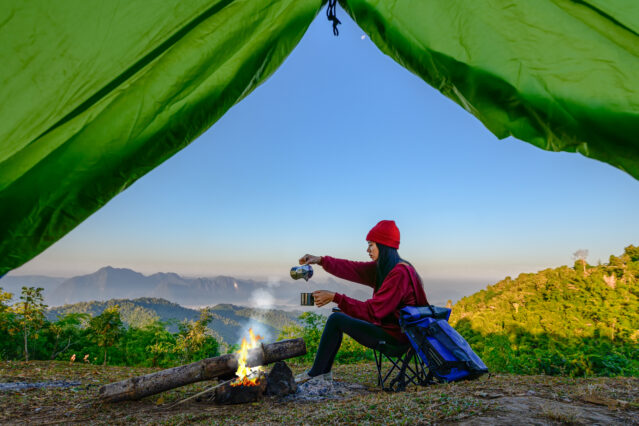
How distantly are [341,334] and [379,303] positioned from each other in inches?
23.9

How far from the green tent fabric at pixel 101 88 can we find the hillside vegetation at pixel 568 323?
4802 millimetres

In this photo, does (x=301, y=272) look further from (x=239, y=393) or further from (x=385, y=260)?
(x=239, y=393)

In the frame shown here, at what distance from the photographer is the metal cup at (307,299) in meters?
3.23

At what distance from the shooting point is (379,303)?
335 centimetres

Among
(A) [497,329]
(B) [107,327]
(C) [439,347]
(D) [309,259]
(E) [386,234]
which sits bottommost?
(A) [497,329]

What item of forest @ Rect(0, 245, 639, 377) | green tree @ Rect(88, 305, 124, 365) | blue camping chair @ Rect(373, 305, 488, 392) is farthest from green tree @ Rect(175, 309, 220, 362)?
blue camping chair @ Rect(373, 305, 488, 392)

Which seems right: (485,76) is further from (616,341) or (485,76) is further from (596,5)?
(616,341)

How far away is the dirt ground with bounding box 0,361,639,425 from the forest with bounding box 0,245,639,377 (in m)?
0.96

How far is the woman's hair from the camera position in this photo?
3629 millimetres

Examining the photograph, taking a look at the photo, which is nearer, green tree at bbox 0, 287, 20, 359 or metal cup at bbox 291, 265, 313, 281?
metal cup at bbox 291, 265, 313, 281

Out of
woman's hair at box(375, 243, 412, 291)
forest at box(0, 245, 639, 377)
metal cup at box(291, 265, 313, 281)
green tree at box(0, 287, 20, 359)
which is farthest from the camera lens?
green tree at box(0, 287, 20, 359)

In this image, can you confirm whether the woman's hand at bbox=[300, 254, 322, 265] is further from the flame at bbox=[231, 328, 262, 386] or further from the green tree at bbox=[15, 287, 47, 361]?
the green tree at bbox=[15, 287, 47, 361]

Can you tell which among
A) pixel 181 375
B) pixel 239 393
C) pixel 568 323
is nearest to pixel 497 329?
pixel 568 323

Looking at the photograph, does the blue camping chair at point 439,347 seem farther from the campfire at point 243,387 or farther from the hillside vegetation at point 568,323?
A: the hillside vegetation at point 568,323
